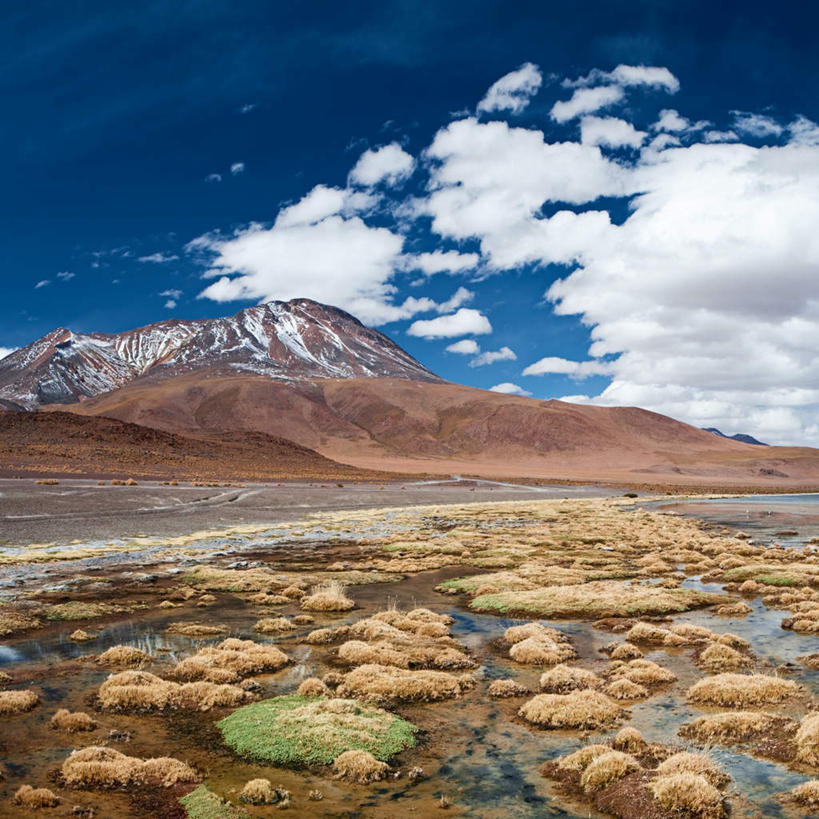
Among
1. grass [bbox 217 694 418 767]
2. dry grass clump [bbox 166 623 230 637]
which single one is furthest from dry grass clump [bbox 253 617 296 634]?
grass [bbox 217 694 418 767]

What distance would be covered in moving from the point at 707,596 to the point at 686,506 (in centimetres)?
6329

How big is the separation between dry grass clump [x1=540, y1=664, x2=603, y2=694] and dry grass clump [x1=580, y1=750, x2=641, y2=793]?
402 centimetres

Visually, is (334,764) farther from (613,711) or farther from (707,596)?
(707,596)

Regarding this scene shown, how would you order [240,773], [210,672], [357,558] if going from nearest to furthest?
[240,773], [210,672], [357,558]

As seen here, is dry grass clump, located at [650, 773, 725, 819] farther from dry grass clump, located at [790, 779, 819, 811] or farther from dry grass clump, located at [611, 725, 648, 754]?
dry grass clump, located at [611, 725, 648, 754]

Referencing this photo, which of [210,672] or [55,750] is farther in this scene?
[210,672]

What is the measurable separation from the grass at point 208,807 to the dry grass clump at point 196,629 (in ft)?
31.7

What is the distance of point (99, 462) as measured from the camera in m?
107

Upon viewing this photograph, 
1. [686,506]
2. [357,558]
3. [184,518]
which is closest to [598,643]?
[357,558]

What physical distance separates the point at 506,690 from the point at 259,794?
21.5 feet

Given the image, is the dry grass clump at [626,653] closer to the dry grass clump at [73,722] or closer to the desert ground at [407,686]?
the desert ground at [407,686]

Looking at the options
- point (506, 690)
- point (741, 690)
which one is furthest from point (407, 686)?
point (741, 690)

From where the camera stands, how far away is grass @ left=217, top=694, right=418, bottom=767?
11.3m

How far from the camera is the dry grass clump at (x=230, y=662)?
1515cm
